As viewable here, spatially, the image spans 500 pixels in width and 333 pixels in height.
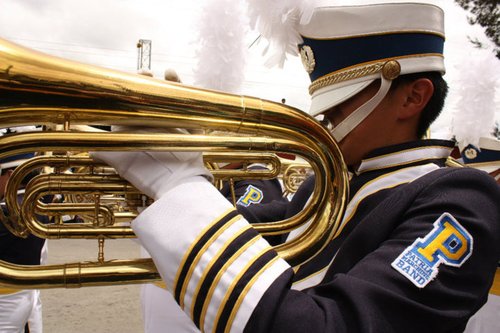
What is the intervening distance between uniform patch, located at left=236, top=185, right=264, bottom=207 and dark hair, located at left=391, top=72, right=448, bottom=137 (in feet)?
5.03

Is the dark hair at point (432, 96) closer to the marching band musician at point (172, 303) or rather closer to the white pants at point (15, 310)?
the marching band musician at point (172, 303)

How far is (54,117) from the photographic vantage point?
1.21 metres

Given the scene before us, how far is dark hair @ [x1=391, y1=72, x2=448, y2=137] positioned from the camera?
65.3 inches

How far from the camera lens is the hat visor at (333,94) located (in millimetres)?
1639

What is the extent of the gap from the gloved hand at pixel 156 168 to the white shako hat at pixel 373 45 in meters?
0.64

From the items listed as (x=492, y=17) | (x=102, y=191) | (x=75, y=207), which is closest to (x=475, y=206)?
(x=102, y=191)

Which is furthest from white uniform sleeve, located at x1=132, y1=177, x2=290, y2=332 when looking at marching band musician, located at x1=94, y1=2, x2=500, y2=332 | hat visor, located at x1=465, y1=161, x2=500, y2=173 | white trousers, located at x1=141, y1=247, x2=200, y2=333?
hat visor, located at x1=465, y1=161, x2=500, y2=173

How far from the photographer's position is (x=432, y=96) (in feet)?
5.62

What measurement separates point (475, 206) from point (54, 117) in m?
1.23

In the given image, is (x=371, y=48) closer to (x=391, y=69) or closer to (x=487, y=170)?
(x=391, y=69)

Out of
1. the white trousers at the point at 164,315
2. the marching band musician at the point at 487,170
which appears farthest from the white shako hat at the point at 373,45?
the marching band musician at the point at 487,170

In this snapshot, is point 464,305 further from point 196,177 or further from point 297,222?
point 196,177

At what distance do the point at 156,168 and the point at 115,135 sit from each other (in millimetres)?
144

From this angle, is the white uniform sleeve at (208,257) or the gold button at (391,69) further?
the gold button at (391,69)
